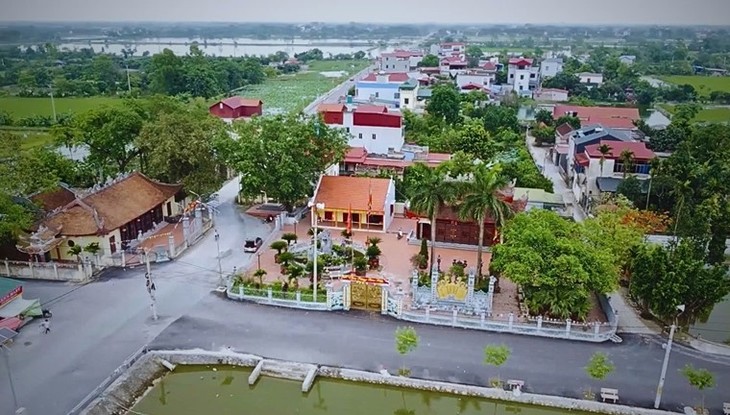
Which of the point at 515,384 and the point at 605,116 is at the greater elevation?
the point at 605,116

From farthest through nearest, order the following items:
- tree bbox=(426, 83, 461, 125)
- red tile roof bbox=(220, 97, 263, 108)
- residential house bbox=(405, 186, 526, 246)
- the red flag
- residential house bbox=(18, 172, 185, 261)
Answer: red tile roof bbox=(220, 97, 263, 108), tree bbox=(426, 83, 461, 125), the red flag, residential house bbox=(405, 186, 526, 246), residential house bbox=(18, 172, 185, 261)

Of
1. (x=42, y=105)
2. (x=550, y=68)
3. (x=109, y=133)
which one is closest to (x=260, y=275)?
(x=109, y=133)

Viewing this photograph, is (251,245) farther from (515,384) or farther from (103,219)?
(515,384)

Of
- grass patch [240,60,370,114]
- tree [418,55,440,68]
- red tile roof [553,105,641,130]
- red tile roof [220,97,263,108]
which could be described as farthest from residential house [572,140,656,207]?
tree [418,55,440,68]

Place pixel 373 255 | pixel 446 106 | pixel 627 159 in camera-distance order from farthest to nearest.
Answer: pixel 446 106, pixel 627 159, pixel 373 255

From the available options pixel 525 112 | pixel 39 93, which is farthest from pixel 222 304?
pixel 39 93

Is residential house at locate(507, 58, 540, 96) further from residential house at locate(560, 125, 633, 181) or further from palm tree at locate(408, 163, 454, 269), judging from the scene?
palm tree at locate(408, 163, 454, 269)
